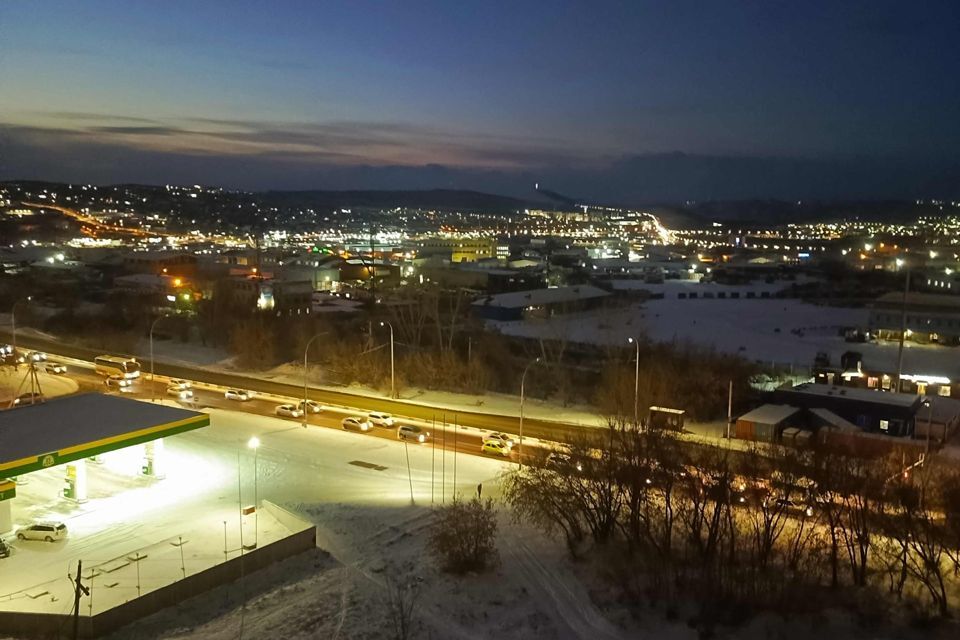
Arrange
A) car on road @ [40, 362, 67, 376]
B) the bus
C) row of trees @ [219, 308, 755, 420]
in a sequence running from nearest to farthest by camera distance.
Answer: row of trees @ [219, 308, 755, 420], the bus, car on road @ [40, 362, 67, 376]

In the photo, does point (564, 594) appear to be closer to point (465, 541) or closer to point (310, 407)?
point (465, 541)

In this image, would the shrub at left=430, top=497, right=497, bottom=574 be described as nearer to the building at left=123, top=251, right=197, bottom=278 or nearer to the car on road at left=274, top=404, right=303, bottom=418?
the car on road at left=274, top=404, right=303, bottom=418

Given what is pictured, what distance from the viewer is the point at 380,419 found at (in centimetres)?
2145

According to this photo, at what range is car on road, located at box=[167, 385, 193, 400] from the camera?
79.5 feet

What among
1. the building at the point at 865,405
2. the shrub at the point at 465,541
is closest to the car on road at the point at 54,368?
the shrub at the point at 465,541

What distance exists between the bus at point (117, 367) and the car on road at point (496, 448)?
15199 mm

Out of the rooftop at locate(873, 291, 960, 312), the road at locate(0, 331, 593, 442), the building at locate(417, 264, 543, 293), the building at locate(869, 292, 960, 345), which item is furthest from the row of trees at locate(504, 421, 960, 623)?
the building at locate(417, 264, 543, 293)

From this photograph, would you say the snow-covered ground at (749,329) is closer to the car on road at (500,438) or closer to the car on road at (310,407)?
the car on road at (310,407)

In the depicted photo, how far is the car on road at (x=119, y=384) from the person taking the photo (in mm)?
25875

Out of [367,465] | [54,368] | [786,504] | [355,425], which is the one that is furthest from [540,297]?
[786,504]

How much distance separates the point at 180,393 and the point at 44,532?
37.5 ft

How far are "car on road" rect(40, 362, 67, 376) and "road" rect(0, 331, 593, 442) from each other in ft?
6.89

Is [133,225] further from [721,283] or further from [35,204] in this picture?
[721,283]

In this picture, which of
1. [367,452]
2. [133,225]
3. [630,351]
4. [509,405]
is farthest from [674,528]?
[133,225]
